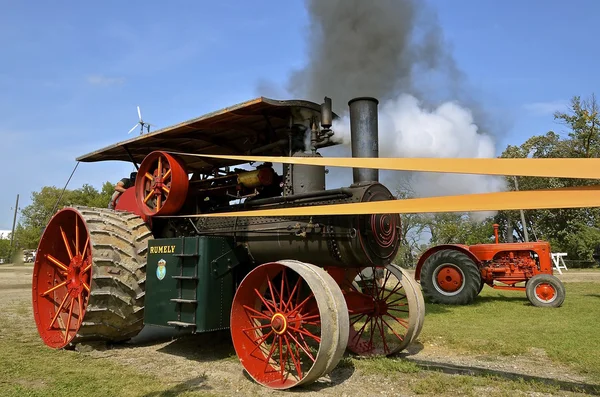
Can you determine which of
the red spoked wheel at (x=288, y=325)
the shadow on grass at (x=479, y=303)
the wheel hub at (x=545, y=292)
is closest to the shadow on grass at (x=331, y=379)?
the red spoked wheel at (x=288, y=325)

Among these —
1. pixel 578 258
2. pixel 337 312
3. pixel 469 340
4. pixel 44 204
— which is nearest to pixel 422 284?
pixel 469 340

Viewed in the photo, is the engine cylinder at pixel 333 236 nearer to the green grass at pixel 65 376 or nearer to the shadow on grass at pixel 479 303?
the green grass at pixel 65 376

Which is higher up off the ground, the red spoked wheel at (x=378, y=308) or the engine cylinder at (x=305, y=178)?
the engine cylinder at (x=305, y=178)

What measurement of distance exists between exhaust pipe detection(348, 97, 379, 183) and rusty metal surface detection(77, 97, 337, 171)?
22.2 inches

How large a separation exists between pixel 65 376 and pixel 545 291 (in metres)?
9.22

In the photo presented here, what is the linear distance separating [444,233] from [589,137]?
11.9 metres

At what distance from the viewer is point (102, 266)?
5.38 meters

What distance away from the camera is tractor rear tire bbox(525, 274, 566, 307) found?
9.54m

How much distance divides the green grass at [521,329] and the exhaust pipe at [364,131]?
103 inches

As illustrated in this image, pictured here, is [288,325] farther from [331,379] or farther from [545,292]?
[545,292]

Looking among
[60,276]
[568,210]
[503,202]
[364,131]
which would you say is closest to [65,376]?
[60,276]

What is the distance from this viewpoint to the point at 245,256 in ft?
17.9

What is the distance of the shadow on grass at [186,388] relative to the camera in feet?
12.5

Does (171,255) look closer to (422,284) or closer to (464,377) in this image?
(464,377)
